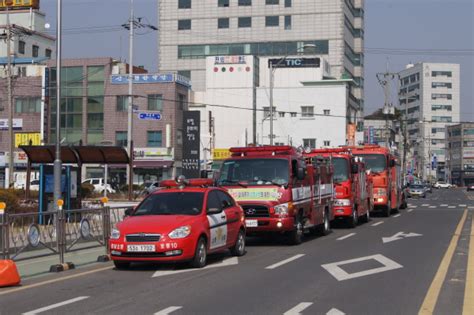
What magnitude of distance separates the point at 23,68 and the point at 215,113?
20123 mm

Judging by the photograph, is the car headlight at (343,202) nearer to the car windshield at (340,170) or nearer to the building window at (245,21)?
the car windshield at (340,170)

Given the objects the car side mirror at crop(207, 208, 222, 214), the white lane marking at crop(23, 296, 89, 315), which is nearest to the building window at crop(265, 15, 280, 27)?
the car side mirror at crop(207, 208, 222, 214)

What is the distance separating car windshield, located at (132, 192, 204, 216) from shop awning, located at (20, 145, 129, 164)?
10944 mm

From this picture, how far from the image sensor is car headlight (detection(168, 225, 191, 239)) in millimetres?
12852

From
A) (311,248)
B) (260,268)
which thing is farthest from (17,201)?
(260,268)

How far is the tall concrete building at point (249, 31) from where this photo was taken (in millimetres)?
88438

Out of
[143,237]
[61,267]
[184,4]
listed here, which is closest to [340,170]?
[143,237]

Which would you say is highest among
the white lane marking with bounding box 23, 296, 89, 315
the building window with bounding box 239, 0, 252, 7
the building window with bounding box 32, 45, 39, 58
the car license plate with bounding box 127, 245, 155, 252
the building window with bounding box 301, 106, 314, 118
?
the building window with bounding box 239, 0, 252, 7

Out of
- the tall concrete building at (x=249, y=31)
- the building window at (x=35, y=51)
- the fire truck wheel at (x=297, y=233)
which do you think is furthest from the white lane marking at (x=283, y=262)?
the building window at (x=35, y=51)

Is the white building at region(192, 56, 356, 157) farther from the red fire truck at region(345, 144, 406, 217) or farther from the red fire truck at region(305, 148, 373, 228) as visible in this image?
the red fire truck at region(305, 148, 373, 228)

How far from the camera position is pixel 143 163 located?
213ft

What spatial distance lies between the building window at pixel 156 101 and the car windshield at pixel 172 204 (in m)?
51.0

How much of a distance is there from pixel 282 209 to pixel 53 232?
5.86 m

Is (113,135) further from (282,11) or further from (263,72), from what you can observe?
(282,11)
